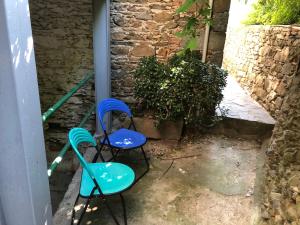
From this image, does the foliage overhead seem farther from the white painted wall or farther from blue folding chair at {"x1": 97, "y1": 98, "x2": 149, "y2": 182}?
the white painted wall

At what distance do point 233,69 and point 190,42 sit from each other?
3691 mm

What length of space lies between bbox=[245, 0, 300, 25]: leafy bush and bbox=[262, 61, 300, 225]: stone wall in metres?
2.64

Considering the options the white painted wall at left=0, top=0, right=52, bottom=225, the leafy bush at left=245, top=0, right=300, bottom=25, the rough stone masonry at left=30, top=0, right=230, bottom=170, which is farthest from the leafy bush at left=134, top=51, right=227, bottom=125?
the white painted wall at left=0, top=0, right=52, bottom=225

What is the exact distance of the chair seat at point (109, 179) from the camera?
5.85ft

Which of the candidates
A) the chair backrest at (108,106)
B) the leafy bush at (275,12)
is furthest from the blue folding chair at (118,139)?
the leafy bush at (275,12)

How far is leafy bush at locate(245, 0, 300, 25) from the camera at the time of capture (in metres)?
3.62

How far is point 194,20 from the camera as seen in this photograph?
10.1 feet

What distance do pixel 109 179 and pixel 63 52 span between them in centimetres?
250

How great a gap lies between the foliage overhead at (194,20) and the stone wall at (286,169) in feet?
Answer: 5.49

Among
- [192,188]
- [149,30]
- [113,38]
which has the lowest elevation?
[192,188]

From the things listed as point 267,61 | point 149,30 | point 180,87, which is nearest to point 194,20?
point 149,30

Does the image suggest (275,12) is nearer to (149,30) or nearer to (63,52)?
(149,30)

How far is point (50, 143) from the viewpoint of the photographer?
165 inches

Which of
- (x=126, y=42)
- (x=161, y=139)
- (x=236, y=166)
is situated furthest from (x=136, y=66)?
(x=236, y=166)
